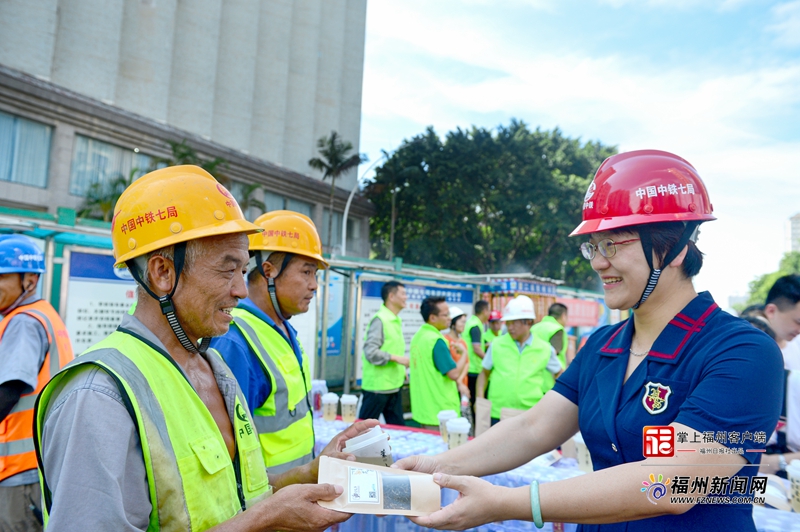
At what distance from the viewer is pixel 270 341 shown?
297cm

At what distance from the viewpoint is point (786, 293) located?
4.30 m

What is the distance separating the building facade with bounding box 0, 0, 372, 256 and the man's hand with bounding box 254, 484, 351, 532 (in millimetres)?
21446

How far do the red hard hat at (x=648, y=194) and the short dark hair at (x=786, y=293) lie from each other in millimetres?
3221

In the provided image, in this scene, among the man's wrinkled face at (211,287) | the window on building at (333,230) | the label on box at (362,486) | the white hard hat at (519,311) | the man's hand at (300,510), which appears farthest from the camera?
the window on building at (333,230)

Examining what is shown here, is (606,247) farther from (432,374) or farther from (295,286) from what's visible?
(432,374)

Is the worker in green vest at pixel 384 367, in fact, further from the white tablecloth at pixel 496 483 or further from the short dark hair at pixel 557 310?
→ the short dark hair at pixel 557 310

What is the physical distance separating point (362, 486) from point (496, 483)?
7.36 ft

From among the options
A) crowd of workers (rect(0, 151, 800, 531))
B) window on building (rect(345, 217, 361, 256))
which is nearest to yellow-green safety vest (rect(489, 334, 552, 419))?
crowd of workers (rect(0, 151, 800, 531))

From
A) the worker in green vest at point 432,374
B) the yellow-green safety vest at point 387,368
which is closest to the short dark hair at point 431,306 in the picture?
the worker in green vest at point 432,374

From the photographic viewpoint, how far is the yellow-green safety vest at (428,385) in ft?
20.7

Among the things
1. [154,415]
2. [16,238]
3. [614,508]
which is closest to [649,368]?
[614,508]

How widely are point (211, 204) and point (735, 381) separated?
1.72 m

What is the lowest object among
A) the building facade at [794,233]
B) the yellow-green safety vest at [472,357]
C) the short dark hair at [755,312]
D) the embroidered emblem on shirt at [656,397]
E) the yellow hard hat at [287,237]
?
the yellow-green safety vest at [472,357]

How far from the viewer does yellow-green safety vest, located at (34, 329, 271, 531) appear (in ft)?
4.56
